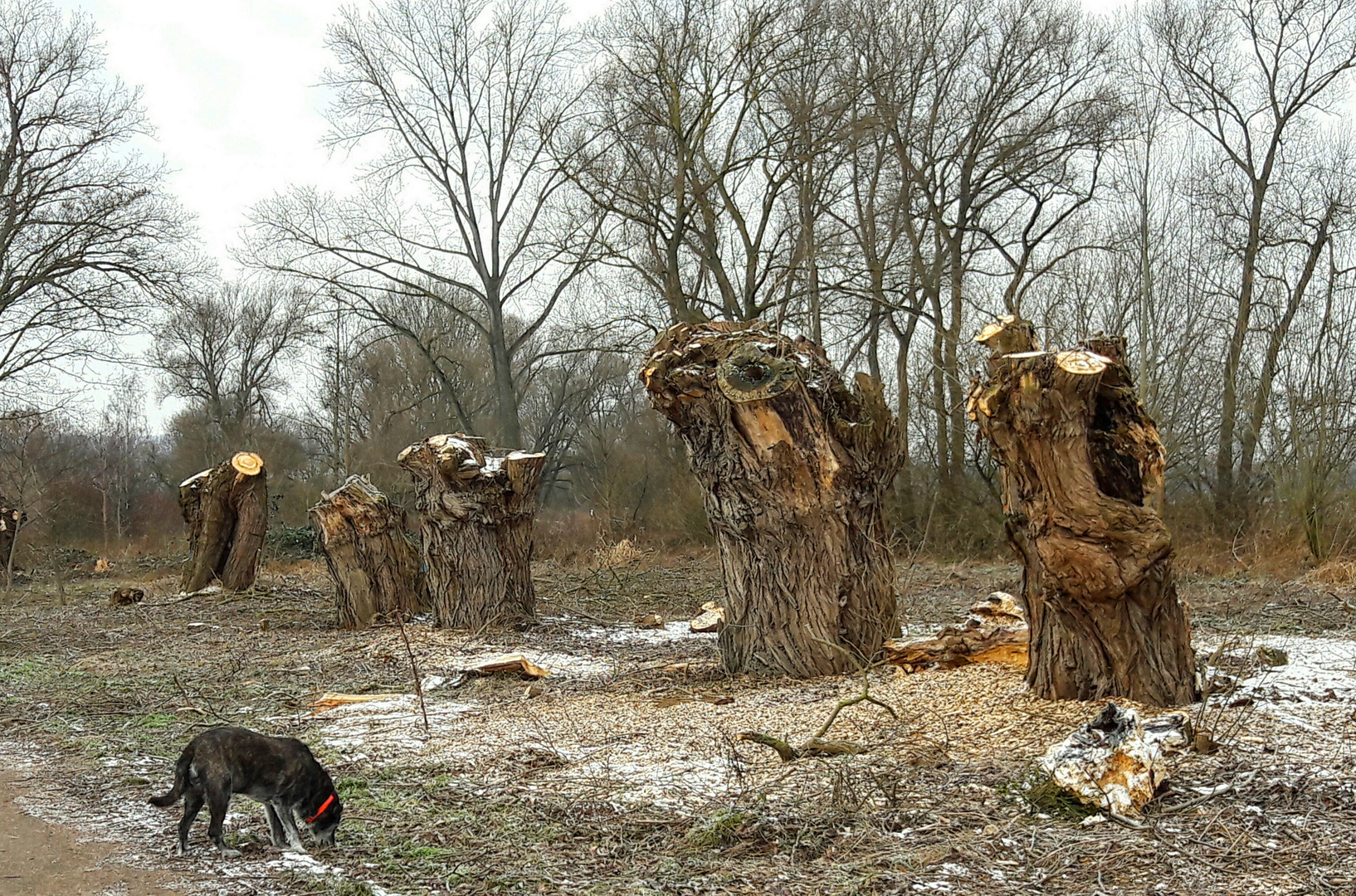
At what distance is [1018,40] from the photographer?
23094mm

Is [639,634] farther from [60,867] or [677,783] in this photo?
[60,867]

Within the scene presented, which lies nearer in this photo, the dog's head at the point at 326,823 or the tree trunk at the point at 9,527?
the dog's head at the point at 326,823

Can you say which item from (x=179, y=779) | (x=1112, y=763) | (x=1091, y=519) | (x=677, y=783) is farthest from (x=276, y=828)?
(x=1091, y=519)

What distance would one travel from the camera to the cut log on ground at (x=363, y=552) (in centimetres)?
1166

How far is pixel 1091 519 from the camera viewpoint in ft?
17.3

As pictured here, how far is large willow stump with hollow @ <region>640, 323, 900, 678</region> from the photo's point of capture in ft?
23.7

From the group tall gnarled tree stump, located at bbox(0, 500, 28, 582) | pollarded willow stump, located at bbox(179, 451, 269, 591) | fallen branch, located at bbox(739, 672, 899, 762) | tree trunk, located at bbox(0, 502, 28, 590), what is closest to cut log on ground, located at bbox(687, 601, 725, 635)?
fallen branch, located at bbox(739, 672, 899, 762)

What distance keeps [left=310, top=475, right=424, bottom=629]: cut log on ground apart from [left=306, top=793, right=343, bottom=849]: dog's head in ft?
25.2

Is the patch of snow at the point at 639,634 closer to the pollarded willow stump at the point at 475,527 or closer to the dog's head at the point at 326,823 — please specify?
the pollarded willow stump at the point at 475,527

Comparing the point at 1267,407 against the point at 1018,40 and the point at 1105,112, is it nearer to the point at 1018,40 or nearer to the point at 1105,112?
the point at 1105,112

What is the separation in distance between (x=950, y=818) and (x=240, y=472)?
1445 centimetres

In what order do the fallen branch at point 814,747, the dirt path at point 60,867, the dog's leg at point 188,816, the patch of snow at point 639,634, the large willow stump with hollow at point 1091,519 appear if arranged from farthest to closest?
1. the patch of snow at point 639,634
2. the large willow stump with hollow at point 1091,519
3. the fallen branch at point 814,747
4. the dog's leg at point 188,816
5. the dirt path at point 60,867

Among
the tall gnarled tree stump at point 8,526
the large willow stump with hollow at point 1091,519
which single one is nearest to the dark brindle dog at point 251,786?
the large willow stump with hollow at point 1091,519

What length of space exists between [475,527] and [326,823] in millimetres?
6735
